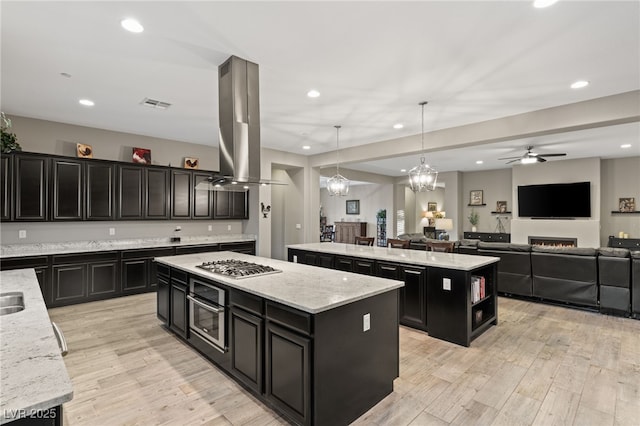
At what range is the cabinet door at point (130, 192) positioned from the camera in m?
5.51

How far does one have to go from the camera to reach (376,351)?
2424 millimetres

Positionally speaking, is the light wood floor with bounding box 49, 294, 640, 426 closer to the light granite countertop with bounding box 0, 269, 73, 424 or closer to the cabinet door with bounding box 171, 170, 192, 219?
the light granite countertop with bounding box 0, 269, 73, 424

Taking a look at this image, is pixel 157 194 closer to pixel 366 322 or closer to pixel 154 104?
pixel 154 104

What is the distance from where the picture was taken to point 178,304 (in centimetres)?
354

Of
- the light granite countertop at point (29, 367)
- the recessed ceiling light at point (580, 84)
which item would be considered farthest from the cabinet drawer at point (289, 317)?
the recessed ceiling light at point (580, 84)

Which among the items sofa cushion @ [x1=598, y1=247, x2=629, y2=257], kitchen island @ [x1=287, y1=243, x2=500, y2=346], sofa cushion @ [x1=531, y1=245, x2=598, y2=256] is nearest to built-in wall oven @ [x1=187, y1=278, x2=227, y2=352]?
kitchen island @ [x1=287, y1=243, x2=500, y2=346]

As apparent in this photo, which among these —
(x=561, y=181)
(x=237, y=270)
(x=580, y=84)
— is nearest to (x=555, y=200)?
(x=561, y=181)

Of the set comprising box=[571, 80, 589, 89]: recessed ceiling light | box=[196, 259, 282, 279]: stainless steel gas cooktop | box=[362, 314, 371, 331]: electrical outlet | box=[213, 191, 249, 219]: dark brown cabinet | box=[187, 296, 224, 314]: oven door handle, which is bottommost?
box=[187, 296, 224, 314]: oven door handle

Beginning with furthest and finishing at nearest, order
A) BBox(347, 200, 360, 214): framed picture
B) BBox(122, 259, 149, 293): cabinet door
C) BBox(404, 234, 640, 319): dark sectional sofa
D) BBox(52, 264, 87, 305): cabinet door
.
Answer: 1. BBox(347, 200, 360, 214): framed picture
2. BBox(122, 259, 149, 293): cabinet door
3. BBox(52, 264, 87, 305): cabinet door
4. BBox(404, 234, 640, 319): dark sectional sofa

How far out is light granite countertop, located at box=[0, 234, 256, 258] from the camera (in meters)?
4.59

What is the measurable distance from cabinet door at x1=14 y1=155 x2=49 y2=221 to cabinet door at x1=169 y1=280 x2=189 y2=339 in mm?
2881

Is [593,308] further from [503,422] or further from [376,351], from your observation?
[376,351]

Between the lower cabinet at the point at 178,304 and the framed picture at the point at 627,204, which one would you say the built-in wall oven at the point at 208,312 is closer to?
the lower cabinet at the point at 178,304

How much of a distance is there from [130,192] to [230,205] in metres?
1.95
